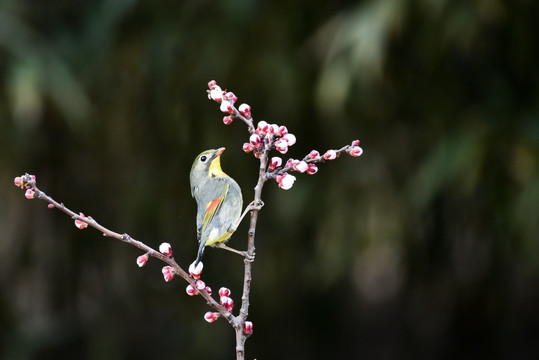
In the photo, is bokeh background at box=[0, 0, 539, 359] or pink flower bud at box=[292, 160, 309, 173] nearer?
pink flower bud at box=[292, 160, 309, 173]

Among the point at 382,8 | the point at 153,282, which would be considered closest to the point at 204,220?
the point at 382,8

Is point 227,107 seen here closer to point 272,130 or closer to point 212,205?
point 272,130

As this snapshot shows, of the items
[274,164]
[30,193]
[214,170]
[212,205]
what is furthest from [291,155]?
[30,193]

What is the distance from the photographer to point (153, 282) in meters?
4.16

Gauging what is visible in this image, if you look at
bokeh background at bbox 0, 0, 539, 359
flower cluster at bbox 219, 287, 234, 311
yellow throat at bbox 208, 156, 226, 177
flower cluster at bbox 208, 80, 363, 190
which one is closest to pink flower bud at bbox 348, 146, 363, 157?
flower cluster at bbox 208, 80, 363, 190

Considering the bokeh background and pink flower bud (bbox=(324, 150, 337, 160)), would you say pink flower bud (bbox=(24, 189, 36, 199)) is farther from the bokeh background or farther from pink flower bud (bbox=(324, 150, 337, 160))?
the bokeh background

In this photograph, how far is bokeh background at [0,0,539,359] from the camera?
296 cm

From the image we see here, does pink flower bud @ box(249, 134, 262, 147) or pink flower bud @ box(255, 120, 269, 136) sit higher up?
pink flower bud @ box(255, 120, 269, 136)

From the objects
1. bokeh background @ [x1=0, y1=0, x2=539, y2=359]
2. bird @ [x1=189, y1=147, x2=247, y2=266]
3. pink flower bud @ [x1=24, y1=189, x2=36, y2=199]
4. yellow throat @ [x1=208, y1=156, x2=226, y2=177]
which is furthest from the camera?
bokeh background @ [x1=0, y1=0, x2=539, y2=359]

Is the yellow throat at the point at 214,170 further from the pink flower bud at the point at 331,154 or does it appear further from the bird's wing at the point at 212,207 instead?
the pink flower bud at the point at 331,154

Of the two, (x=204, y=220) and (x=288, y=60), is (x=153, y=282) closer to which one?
(x=288, y=60)

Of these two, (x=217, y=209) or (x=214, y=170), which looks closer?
(x=217, y=209)

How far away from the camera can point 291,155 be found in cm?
325

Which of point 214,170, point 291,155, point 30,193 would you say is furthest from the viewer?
point 291,155
